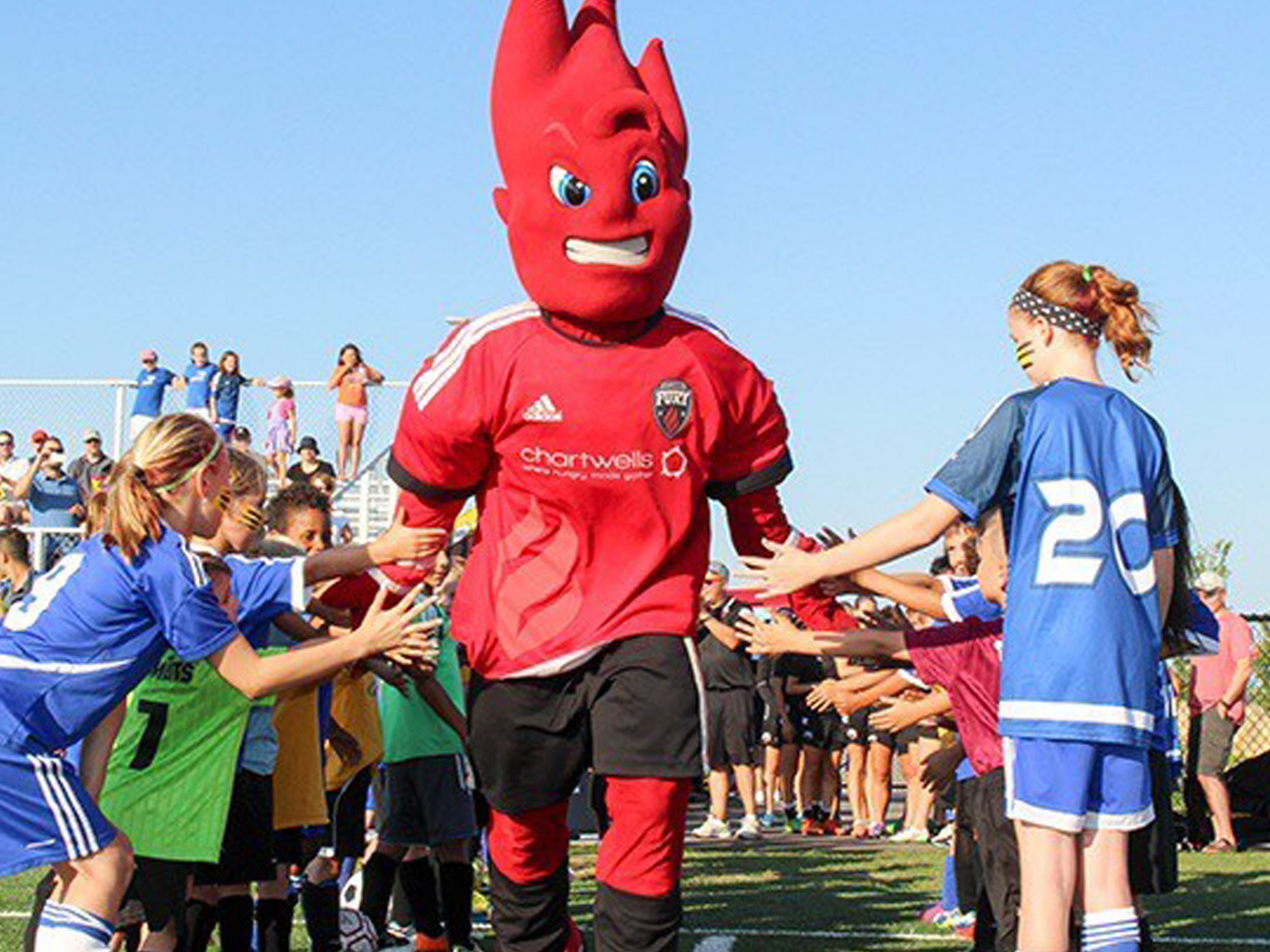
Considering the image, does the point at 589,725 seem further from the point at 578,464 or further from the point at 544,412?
the point at 544,412

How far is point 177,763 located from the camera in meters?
6.79

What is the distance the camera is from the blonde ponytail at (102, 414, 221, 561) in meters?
5.69

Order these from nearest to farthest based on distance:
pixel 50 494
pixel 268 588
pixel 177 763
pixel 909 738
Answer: pixel 268 588 → pixel 177 763 → pixel 909 738 → pixel 50 494

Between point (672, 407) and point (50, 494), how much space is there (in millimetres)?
14890

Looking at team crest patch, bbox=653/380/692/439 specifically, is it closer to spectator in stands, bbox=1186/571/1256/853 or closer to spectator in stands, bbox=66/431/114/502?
spectator in stands, bbox=1186/571/1256/853

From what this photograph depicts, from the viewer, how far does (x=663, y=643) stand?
19.7ft

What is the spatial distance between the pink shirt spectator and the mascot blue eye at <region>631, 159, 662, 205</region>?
11.2m

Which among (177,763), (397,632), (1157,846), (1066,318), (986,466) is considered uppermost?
(1066,318)

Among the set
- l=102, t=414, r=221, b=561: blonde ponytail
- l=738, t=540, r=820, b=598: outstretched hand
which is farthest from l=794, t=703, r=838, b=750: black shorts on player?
l=102, t=414, r=221, b=561: blonde ponytail

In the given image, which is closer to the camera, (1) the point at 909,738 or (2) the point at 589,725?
(2) the point at 589,725

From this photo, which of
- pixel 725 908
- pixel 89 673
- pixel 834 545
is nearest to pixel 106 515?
pixel 89 673

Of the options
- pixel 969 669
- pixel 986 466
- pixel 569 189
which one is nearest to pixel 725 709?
pixel 969 669

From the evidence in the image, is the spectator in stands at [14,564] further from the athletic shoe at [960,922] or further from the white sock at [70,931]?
the white sock at [70,931]

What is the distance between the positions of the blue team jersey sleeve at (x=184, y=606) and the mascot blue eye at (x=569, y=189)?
150 centimetres
